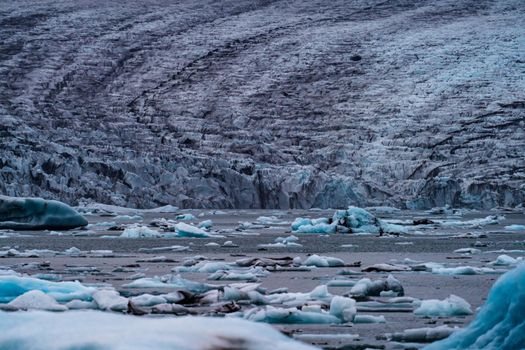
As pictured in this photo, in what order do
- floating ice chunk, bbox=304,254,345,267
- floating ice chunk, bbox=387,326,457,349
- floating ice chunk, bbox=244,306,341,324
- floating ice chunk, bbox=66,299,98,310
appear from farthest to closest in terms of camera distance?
floating ice chunk, bbox=304,254,345,267 → floating ice chunk, bbox=66,299,98,310 → floating ice chunk, bbox=244,306,341,324 → floating ice chunk, bbox=387,326,457,349

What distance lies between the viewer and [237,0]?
32.4 m

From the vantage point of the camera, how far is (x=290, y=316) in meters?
2.59

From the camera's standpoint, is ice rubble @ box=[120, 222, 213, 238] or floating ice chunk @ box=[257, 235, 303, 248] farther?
ice rubble @ box=[120, 222, 213, 238]

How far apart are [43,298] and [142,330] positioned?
4.50 ft

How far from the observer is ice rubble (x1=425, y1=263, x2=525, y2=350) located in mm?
1830

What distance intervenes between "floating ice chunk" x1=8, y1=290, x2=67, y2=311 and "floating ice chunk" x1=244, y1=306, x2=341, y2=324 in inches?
21.7

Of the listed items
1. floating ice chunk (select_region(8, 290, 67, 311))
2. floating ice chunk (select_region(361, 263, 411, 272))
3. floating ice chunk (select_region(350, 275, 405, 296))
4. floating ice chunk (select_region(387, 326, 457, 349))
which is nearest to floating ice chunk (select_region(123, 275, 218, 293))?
floating ice chunk (select_region(350, 275, 405, 296))

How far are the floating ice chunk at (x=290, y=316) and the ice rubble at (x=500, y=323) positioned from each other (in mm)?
657

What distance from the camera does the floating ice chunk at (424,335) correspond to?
7.47ft

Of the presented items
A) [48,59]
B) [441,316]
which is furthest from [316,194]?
[441,316]

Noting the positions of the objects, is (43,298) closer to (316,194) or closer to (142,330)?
(142,330)

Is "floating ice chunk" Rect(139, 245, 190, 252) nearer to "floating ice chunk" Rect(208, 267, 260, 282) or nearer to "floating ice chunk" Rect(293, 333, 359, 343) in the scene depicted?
"floating ice chunk" Rect(208, 267, 260, 282)

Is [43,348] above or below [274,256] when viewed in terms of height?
above

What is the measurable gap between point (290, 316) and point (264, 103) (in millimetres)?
20300
